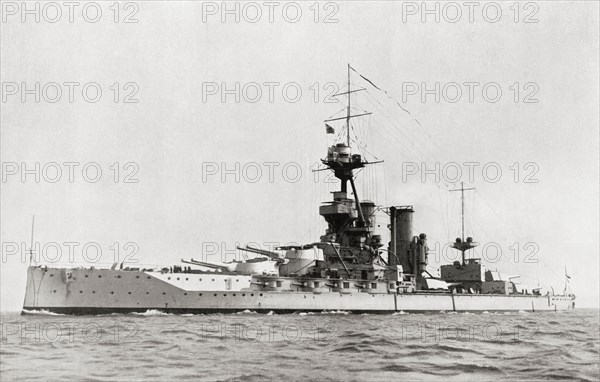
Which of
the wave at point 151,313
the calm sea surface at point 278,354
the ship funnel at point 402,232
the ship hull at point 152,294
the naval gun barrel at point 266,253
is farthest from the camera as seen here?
the ship funnel at point 402,232

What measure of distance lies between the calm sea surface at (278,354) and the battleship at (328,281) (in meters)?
6.00

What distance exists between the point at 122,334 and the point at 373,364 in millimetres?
8054

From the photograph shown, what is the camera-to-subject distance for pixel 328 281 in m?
30.6

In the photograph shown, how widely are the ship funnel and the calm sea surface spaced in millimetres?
19911

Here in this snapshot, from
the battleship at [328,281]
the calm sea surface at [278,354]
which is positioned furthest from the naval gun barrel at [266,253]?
the calm sea surface at [278,354]

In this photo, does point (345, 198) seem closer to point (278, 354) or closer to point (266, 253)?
point (266, 253)

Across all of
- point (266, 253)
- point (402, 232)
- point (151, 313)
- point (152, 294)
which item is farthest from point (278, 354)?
point (402, 232)

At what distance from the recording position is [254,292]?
90.8 feet

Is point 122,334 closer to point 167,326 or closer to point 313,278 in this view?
point 167,326

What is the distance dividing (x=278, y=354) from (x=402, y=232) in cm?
2789

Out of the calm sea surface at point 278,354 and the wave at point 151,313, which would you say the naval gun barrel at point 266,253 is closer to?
the wave at point 151,313

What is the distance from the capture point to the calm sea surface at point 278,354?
10312mm

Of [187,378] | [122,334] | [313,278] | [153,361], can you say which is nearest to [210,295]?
[313,278]

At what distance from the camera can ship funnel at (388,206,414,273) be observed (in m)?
39.0
